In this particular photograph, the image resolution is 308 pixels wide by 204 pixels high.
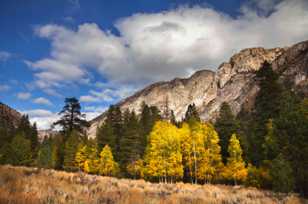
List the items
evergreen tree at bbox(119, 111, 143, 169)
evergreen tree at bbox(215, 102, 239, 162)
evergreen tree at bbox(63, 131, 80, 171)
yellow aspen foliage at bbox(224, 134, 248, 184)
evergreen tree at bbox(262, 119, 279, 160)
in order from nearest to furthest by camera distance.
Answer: evergreen tree at bbox(262, 119, 279, 160), yellow aspen foliage at bbox(224, 134, 248, 184), evergreen tree at bbox(215, 102, 239, 162), evergreen tree at bbox(119, 111, 143, 169), evergreen tree at bbox(63, 131, 80, 171)

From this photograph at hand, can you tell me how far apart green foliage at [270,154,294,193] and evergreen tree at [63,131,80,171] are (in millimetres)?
34464

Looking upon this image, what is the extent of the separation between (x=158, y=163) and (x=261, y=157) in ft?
45.9

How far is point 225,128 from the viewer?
124 ft

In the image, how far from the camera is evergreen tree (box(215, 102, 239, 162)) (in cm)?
3678

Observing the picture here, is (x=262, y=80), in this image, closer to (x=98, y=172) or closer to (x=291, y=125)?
(x=291, y=125)

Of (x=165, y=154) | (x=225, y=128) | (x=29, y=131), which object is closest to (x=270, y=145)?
(x=165, y=154)

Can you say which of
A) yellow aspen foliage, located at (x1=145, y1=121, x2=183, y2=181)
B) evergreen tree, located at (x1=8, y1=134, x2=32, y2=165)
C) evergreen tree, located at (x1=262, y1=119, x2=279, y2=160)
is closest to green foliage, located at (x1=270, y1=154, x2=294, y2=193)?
evergreen tree, located at (x1=262, y1=119, x2=279, y2=160)

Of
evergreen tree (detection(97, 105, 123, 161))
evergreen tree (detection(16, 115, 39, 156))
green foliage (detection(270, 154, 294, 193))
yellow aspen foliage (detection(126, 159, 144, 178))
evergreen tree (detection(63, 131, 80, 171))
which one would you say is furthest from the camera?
evergreen tree (detection(16, 115, 39, 156))

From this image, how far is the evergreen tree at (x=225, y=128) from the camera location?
36.8 meters

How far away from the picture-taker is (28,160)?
4475cm

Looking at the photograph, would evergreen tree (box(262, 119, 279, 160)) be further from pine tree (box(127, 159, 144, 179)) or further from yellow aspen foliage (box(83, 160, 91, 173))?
yellow aspen foliage (box(83, 160, 91, 173))

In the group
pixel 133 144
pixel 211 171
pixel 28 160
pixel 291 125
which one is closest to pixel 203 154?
pixel 211 171

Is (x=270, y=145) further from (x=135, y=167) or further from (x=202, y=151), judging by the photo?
(x=135, y=167)

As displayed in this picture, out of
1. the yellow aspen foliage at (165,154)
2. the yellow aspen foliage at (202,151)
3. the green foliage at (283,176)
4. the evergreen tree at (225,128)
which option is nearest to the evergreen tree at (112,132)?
the yellow aspen foliage at (165,154)
